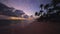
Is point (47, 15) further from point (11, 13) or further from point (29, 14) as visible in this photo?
point (11, 13)

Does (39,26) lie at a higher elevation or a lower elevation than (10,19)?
lower

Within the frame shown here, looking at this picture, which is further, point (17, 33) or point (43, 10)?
point (43, 10)

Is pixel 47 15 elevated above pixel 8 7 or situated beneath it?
situated beneath

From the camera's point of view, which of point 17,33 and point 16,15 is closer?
point 17,33

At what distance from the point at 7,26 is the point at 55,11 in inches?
36.6

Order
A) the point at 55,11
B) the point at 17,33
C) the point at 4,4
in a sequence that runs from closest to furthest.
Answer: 1. the point at 17,33
2. the point at 4,4
3. the point at 55,11

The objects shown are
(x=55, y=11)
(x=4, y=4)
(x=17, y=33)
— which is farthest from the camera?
(x=55, y=11)

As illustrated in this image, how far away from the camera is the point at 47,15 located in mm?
1881

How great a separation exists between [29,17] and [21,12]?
17 cm

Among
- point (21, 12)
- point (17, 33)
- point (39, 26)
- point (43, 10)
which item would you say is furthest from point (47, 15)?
point (17, 33)

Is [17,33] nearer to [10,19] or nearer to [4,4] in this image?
[10,19]

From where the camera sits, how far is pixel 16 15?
187cm

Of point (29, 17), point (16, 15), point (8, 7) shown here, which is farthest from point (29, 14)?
point (8, 7)

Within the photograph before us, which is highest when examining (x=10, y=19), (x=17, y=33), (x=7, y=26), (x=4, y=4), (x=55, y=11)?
(x=4, y=4)
